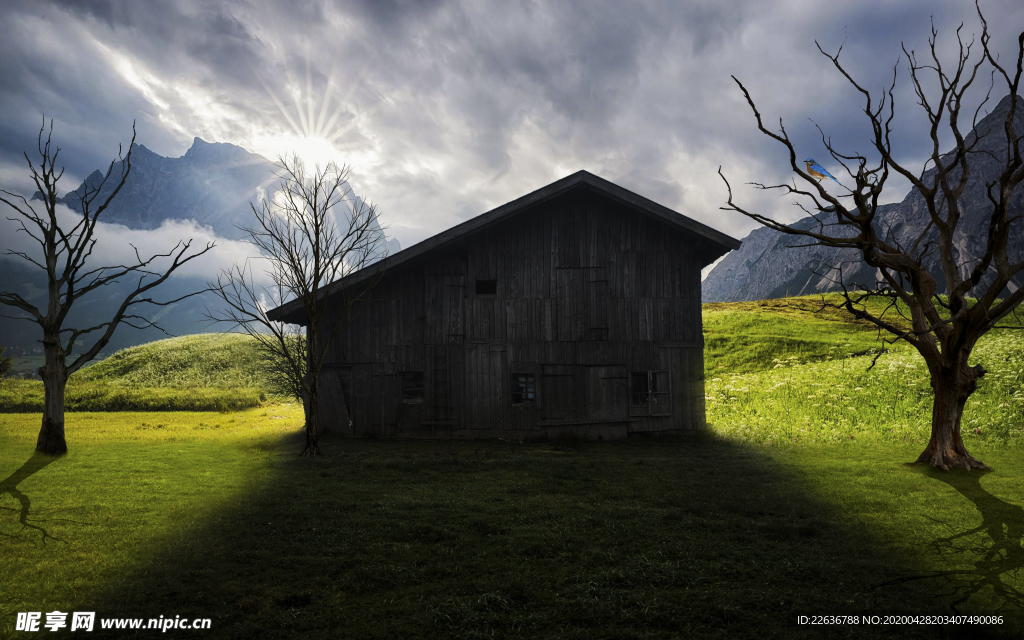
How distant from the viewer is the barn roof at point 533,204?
54.2 ft

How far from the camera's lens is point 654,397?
1717 centimetres

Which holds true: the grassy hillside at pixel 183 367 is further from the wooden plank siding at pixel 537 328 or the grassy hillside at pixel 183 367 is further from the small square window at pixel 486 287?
the small square window at pixel 486 287

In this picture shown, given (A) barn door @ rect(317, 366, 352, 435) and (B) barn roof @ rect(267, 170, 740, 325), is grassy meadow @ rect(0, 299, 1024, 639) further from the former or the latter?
(B) barn roof @ rect(267, 170, 740, 325)

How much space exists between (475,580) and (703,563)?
2.75 m

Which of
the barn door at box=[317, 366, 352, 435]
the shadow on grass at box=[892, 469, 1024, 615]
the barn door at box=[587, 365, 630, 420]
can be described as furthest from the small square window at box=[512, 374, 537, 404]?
the shadow on grass at box=[892, 469, 1024, 615]

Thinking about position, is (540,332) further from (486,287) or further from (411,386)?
(411,386)

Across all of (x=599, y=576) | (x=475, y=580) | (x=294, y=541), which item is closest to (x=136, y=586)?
(x=294, y=541)

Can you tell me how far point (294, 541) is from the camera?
729 cm

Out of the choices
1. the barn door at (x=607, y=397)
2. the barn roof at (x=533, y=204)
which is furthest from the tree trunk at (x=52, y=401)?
the barn door at (x=607, y=397)

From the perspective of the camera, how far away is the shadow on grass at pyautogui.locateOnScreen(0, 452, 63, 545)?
7.62 metres

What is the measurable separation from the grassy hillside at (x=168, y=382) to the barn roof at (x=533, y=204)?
16.8 m

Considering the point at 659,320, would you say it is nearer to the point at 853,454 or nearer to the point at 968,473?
the point at 853,454

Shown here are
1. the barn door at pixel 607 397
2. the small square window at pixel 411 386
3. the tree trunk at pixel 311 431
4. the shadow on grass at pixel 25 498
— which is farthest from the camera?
the small square window at pixel 411 386

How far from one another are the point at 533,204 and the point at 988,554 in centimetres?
1339
